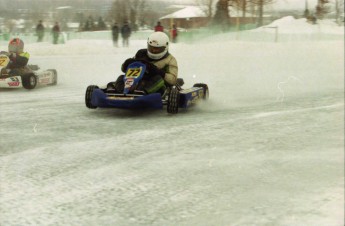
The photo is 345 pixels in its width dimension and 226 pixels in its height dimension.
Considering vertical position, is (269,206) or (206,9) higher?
(206,9)

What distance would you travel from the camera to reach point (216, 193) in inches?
110

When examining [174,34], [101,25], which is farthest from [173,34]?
[101,25]

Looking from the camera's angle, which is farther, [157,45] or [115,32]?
[115,32]

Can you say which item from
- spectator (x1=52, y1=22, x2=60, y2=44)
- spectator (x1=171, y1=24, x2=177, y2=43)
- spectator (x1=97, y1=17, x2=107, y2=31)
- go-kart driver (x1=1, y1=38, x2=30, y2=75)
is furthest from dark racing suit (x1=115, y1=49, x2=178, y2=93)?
spectator (x1=171, y1=24, x2=177, y2=43)

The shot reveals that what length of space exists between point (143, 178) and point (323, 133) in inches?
73.1

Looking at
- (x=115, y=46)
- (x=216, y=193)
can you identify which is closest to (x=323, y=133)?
(x=216, y=193)

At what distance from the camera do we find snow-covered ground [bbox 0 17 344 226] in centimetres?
252

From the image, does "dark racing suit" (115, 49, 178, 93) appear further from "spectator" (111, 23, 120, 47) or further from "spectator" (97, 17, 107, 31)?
"spectator" (97, 17, 107, 31)

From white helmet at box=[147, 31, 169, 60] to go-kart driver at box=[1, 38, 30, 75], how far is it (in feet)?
9.50

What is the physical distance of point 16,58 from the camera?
26.2ft

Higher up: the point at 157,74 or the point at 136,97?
the point at 157,74

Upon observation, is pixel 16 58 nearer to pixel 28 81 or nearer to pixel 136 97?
pixel 28 81

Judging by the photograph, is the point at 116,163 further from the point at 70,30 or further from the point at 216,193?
the point at 70,30

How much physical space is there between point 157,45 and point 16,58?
10.3 feet
